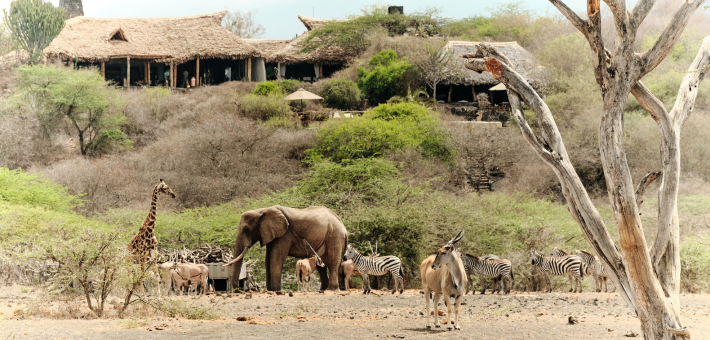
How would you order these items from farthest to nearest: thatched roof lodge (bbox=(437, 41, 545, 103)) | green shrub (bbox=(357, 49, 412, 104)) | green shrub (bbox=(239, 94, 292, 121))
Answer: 1. green shrub (bbox=(357, 49, 412, 104))
2. thatched roof lodge (bbox=(437, 41, 545, 103))
3. green shrub (bbox=(239, 94, 292, 121))

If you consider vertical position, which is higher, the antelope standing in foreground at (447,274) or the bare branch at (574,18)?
the bare branch at (574,18)

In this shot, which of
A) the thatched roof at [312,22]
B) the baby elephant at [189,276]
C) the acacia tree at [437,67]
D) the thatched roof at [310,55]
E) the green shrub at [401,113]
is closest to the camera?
the baby elephant at [189,276]

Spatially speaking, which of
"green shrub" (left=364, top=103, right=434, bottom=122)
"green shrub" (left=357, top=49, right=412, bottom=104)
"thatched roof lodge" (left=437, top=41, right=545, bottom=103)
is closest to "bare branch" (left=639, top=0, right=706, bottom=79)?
"green shrub" (left=364, top=103, right=434, bottom=122)

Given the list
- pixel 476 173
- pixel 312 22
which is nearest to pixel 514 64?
pixel 476 173

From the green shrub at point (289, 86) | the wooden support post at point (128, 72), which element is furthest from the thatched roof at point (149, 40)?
the green shrub at point (289, 86)

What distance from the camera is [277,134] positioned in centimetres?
2920

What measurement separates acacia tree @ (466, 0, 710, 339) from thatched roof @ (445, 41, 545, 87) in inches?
1186

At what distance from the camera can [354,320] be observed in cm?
983

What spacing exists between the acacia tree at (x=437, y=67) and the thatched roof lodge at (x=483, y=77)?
17.8 inches

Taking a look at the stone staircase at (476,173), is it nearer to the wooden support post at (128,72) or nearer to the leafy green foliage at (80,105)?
the leafy green foliage at (80,105)

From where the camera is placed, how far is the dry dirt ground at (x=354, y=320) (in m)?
8.16

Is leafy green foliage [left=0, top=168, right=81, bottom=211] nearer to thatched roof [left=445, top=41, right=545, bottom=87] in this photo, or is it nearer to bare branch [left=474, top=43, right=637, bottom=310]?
bare branch [left=474, top=43, right=637, bottom=310]

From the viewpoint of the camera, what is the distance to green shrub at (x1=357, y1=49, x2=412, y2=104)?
124 ft

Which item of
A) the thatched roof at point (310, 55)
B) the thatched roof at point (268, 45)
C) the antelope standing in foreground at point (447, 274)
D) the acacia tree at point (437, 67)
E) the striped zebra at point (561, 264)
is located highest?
the thatched roof at point (268, 45)
